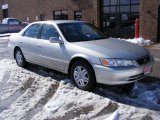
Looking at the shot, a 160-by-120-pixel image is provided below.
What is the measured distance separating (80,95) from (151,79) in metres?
2.24

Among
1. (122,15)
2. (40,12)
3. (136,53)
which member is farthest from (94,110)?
(40,12)

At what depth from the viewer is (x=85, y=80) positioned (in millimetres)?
6723

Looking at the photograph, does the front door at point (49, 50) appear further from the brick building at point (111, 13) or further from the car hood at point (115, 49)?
the brick building at point (111, 13)

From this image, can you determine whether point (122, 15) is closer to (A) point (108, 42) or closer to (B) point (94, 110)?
(A) point (108, 42)

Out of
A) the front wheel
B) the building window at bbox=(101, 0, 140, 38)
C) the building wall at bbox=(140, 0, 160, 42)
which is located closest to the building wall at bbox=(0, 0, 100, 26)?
the building window at bbox=(101, 0, 140, 38)

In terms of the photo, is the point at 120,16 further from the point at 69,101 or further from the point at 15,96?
the point at 69,101

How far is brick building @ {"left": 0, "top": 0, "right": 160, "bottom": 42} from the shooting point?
16406 millimetres

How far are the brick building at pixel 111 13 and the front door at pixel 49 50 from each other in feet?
31.7

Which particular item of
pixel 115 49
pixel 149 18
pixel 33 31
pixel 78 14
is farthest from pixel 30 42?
pixel 78 14

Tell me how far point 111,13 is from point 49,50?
12.1m

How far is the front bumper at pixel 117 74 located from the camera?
609 centimetres

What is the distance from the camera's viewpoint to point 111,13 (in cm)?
1906

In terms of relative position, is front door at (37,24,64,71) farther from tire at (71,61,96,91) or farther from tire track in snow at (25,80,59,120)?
tire track in snow at (25,80,59,120)

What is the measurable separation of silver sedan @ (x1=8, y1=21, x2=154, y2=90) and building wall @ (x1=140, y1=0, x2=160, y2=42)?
897cm
